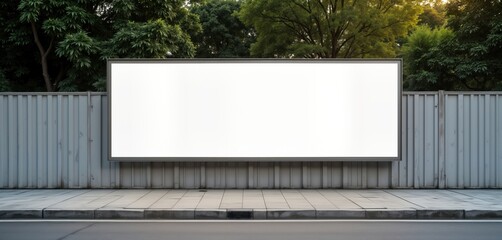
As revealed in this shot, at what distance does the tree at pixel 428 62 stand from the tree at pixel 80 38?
12.9 m

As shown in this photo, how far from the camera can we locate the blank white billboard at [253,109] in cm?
1108

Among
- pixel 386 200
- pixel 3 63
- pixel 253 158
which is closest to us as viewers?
pixel 386 200

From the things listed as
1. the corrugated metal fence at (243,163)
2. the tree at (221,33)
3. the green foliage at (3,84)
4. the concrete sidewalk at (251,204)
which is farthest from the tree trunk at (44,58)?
the tree at (221,33)

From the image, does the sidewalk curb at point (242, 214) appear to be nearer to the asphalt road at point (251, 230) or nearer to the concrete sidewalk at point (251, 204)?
the concrete sidewalk at point (251, 204)

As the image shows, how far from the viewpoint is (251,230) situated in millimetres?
7316

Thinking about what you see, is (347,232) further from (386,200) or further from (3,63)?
(3,63)

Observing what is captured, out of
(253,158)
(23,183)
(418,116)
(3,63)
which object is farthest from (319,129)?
(3,63)

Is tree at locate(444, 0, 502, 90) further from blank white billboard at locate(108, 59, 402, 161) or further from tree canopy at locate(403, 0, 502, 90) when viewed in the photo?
blank white billboard at locate(108, 59, 402, 161)

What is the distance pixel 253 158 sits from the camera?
1105 cm

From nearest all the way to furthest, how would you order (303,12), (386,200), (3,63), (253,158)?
(386,200)
(253,158)
(3,63)
(303,12)

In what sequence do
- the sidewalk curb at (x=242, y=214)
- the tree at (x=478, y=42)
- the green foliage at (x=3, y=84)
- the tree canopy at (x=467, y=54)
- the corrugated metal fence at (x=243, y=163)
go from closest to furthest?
the sidewalk curb at (x=242, y=214)
the corrugated metal fence at (x=243, y=163)
the green foliage at (x=3, y=84)
the tree at (x=478, y=42)
the tree canopy at (x=467, y=54)

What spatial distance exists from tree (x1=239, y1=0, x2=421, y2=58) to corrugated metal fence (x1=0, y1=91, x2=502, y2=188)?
16.7 metres

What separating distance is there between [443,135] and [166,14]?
12.7m

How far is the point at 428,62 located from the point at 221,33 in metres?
17.7
